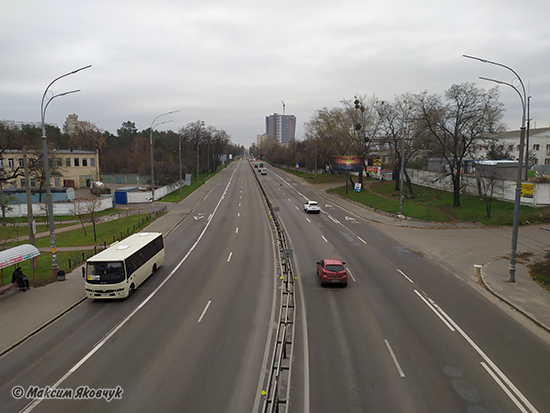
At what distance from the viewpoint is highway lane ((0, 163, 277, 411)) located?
9.45 metres

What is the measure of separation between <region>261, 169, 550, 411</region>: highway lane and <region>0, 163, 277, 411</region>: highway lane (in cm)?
197

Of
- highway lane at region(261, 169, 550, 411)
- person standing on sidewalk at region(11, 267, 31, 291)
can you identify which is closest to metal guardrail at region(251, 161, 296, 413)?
highway lane at region(261, 169, 550, 411)

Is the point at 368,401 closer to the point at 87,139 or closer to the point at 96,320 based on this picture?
the point at 96,320

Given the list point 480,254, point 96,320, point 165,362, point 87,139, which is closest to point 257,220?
point 480,254

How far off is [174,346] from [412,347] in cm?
829

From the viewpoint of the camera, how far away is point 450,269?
69.6 feet

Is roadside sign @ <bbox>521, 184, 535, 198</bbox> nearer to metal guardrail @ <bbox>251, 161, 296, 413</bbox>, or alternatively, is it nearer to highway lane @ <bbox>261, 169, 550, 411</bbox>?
highway lane @ <bbox>261, 169, 550, 411</bbox>

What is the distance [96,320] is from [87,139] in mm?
102586

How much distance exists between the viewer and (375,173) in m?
72.4

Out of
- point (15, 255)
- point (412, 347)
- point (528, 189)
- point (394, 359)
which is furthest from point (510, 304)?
point (15, 255)

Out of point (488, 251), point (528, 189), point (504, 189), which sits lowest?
point (488, 251)

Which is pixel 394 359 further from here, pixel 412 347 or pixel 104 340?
pixel 104 340

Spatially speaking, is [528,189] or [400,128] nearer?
[528,189]

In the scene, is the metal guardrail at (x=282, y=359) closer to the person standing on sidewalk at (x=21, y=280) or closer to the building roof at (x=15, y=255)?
the building roof at (x=15, y=255)
